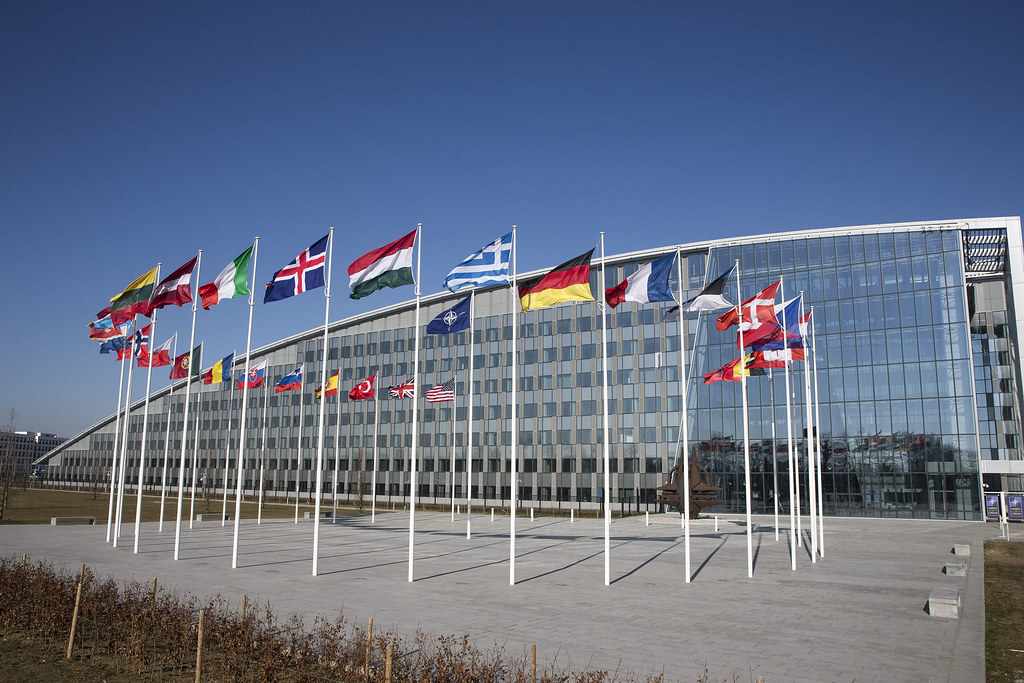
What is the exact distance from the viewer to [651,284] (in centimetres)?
2325

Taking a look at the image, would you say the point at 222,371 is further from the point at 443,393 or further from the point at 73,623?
the point at 73,623

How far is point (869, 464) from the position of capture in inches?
2613

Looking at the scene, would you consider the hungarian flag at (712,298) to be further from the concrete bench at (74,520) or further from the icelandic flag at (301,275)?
the concrete bench at (74,520)

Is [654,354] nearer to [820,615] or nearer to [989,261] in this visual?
[989,261]

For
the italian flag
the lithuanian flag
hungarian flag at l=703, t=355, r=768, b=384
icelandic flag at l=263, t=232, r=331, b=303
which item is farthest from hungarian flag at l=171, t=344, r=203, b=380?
hungarian flag at l=703, t=355, r=768, b=384

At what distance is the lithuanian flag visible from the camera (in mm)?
30562

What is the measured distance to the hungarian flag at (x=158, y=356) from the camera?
3453 cm

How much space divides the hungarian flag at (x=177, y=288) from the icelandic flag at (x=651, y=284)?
17.1m

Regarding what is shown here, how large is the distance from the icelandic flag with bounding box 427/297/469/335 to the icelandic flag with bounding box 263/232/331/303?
480cm

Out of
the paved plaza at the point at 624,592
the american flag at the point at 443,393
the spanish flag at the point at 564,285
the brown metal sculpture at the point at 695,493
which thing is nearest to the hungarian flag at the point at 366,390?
the american flag at the point at 443,393

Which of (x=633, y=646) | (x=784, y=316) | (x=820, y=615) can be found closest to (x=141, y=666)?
(x=633, y=646)

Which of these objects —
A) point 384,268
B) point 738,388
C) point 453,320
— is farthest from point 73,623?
point 738,388

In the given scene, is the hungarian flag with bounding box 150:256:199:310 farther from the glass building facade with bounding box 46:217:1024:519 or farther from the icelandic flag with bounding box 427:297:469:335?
the glass building facade with bounding box 46:217:1024:519

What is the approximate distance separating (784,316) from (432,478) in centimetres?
6788
